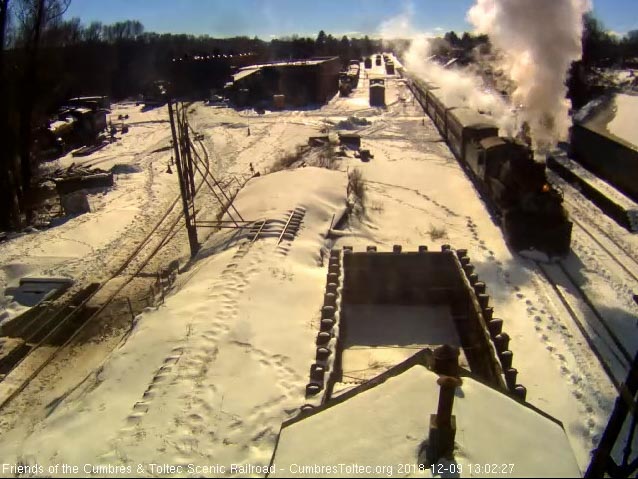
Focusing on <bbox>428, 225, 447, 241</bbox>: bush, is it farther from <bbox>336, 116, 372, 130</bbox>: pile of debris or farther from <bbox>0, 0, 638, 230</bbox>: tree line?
<bbox>336, 116, 372, 130</bbox>: pile of debris

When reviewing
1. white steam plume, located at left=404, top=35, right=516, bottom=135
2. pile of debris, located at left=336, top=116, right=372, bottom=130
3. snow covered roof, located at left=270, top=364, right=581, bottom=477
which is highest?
white steam plume, located at left=404, top=35, right=516, bottom=135

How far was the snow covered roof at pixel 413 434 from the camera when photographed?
10.4 feet

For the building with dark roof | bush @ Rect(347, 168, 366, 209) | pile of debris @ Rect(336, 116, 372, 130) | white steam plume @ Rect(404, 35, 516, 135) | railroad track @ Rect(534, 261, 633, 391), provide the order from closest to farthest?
railroad track @ Rect(534, 261, 633, 391) → bush @ Rect(347, 168, 366, 209) → white steam plume @ Rect(404, 35, 516, 135) → pile of debris @ Rect(336, 116, 372, 130) → the building with dark roof

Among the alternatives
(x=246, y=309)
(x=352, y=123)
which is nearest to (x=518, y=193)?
(x=246, y=309)

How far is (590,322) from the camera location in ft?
31.8

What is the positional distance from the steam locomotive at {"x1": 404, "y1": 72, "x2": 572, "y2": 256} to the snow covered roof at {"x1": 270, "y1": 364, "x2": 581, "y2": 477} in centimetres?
952

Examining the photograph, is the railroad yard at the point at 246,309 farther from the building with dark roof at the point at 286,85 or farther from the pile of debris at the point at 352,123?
the building with dark roof at the point at 286,85

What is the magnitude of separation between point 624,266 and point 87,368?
11.8 m

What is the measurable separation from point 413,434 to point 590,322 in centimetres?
773

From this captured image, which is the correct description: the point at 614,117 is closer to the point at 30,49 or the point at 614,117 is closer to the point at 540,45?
the point at 540,45

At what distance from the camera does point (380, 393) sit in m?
3.86

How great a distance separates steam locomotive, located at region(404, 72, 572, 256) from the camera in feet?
40.4

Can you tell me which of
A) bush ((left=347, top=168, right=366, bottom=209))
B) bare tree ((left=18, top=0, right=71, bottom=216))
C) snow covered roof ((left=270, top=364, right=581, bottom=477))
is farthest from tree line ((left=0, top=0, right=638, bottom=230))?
snow covered roof ((left=270, top=364, right=581, bottom=477))

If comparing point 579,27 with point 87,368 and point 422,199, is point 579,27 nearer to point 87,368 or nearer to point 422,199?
point 422,199
